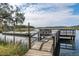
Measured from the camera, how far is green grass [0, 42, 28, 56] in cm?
255

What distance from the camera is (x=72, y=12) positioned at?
2.52m

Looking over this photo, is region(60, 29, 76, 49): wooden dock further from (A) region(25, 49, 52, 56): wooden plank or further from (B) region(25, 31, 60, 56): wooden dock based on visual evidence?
(A) region(25, 49, 52, 56): wooden plank

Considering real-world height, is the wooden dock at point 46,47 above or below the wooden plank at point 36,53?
above

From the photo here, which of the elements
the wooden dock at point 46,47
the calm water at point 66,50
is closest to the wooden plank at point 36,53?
the wooden dock at point 46,47

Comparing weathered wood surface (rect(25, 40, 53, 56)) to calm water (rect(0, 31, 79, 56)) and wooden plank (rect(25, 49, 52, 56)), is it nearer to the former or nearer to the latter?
wooden plank (rect(25, 49, 52, 56))

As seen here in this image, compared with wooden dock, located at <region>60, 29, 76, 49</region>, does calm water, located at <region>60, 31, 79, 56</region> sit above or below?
below

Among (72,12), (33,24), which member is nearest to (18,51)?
(33,24)

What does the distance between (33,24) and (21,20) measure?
129mm

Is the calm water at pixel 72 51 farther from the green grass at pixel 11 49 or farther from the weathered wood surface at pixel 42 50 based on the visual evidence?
the green grass at pixel 11 49

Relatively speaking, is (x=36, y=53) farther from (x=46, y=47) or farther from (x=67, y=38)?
(x=67, y=38)

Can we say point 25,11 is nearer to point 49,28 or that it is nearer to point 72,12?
point 49,28

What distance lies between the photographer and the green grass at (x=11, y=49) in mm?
2547

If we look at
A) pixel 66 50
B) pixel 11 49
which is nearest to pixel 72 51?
pixel 66 50

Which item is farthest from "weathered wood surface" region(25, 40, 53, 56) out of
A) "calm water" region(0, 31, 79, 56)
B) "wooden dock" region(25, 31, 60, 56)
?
"calm water" region(0, 31, 79, 56)
